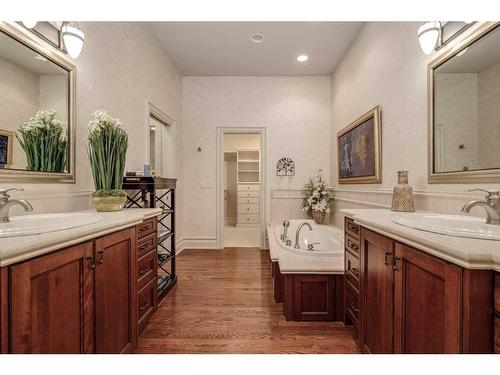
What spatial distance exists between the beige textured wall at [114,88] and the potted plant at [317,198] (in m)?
2.51

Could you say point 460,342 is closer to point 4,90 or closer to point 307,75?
point 4,90

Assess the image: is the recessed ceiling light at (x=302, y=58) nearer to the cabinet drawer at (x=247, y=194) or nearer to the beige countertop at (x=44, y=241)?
the beige countertop at (x=44, y=241)

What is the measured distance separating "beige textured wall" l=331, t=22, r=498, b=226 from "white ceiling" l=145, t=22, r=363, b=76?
369mm

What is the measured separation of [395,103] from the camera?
7.25ft

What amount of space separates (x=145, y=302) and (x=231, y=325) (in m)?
0.67

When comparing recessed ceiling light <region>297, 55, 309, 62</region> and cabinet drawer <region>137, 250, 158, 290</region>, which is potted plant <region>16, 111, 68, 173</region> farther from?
recessed ceiling light <region>297, 55, 309, 62</region>

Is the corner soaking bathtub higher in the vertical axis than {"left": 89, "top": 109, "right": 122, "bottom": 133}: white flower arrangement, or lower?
lower

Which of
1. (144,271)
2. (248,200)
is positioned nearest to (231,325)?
(144,271)

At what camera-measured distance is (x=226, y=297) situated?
7.82 feet

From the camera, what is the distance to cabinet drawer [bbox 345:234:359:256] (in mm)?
1632

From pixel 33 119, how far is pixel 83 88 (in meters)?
0.55

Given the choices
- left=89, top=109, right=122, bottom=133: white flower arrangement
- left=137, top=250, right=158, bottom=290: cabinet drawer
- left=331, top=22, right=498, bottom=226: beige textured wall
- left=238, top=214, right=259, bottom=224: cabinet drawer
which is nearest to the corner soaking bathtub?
left=331, top=22, right=498, bottom=226: beige textured wall

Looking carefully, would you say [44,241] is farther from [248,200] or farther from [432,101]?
[248,200]
